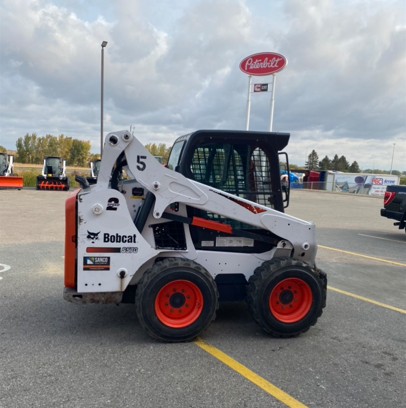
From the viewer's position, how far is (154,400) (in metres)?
2.94

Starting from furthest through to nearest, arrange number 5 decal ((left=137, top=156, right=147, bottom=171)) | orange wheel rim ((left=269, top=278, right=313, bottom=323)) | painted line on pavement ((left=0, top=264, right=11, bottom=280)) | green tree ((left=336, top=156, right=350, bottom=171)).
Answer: green tree ((left=336, top=156, right=350, bottom=171)), painted line on pavement ((left=0, top=264, right=11, bottom=280)), orange wheel rim ((left=269, top=278, right=313, bottom=323)), number 5 decal ((left=137, top=156, right=147, bottom=171))

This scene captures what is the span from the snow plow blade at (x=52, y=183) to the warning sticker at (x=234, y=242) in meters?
23.1

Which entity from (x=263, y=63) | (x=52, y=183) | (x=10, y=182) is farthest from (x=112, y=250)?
(x=263, y=63)

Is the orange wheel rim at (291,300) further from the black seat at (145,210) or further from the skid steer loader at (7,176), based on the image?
the skid steer loader at (7,176)

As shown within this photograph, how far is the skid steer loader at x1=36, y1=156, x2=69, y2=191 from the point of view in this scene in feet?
82.8

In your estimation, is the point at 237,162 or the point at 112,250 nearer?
the point at 112,250

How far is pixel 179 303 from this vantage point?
3984 mm

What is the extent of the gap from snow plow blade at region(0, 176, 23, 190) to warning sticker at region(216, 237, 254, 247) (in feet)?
73.3

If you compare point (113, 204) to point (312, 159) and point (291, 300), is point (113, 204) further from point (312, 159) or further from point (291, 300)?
point (312, 159)

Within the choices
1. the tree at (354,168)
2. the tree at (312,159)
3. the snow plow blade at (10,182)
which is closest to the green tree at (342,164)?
the tree at (354,168)

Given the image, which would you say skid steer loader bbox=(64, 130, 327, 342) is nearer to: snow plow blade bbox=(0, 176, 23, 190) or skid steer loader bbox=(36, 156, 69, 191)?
snow plow blade bbox=(0, 176, 23, 190)

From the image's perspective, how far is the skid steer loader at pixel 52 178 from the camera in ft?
82.8

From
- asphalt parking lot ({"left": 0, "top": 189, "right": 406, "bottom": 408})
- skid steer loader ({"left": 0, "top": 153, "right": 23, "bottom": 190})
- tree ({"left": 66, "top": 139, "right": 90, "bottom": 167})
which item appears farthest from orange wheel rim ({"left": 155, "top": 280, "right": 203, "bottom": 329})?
tree ({"left": 66, "top": 139, "right": 90, "bottom": 167})

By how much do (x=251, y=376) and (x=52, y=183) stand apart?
2476cm
